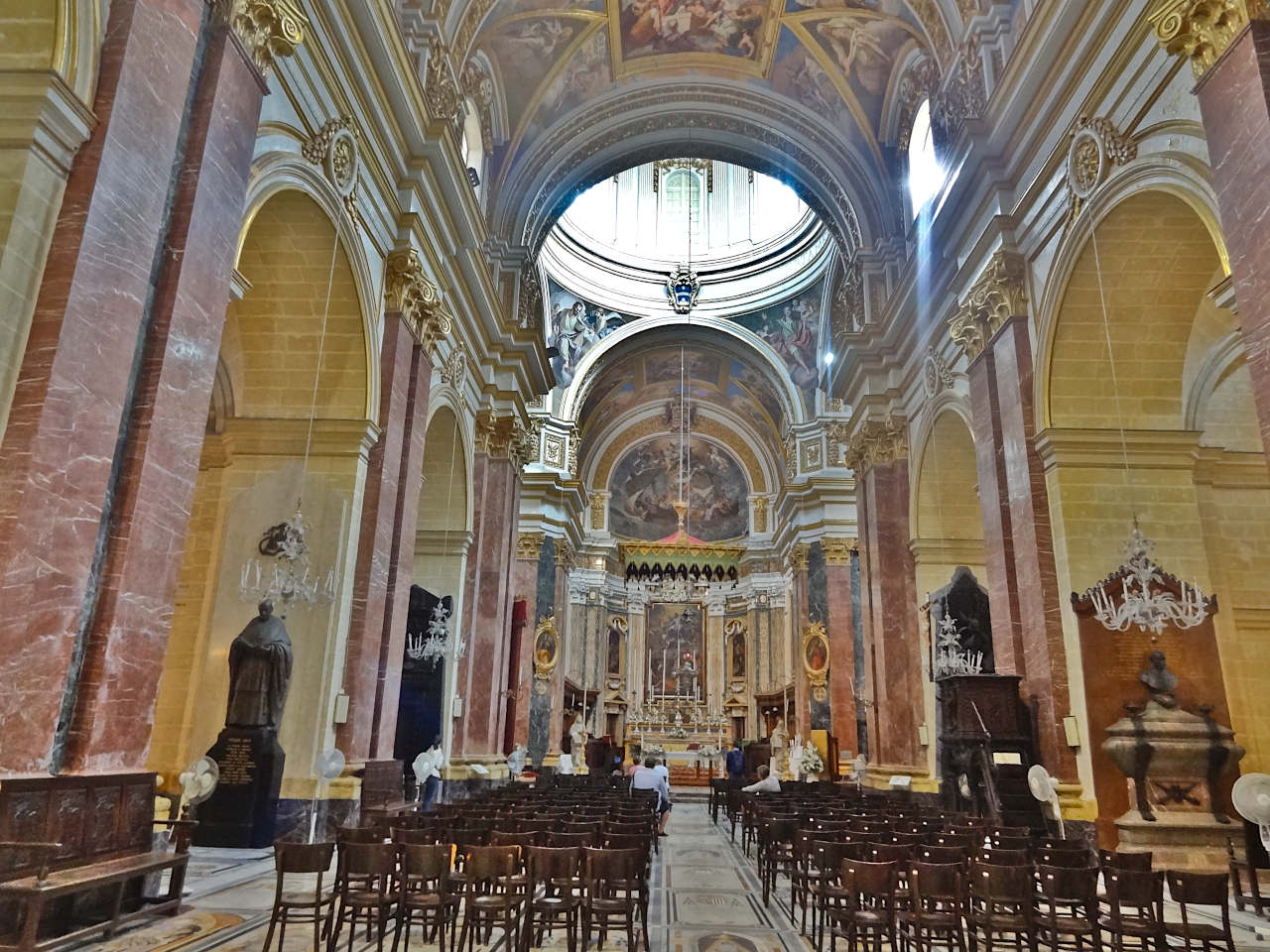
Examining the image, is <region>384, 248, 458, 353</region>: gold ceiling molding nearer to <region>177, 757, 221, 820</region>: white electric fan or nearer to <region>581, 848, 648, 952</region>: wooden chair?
<region>177, 757, 221, 820</region>: white electric fan

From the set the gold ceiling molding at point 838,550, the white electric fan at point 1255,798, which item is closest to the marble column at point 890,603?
the gold ceiling molding at point 838,550

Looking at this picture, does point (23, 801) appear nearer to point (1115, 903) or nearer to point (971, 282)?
point (1115, 903)

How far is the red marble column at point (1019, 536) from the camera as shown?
8.67 metres

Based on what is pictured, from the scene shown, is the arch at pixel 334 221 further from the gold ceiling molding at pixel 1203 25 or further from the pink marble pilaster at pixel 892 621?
the pink marble pilaster at pixel 892 621

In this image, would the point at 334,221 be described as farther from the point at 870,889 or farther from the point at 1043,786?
the point at 1043,786

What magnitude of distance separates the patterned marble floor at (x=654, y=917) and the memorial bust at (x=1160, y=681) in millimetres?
1948

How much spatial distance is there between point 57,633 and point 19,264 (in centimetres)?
206

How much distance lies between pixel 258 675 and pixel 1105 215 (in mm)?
9296

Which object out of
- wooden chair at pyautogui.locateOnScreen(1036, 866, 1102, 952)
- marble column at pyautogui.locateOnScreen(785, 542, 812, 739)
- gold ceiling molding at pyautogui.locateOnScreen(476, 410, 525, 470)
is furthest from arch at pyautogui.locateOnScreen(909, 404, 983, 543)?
wooden chair at pyautogui.locateOnScreen(1036, 866, 1102, 952)

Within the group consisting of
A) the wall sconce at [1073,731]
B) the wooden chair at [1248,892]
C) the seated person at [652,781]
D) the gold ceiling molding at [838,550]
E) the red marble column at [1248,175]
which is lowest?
the wooden chair at [1248,892]

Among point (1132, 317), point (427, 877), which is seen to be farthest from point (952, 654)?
point (427, 877)

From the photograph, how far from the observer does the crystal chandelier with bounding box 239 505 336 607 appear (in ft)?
23.6

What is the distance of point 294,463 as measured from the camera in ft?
31.5

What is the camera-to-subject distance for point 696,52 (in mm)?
16344
